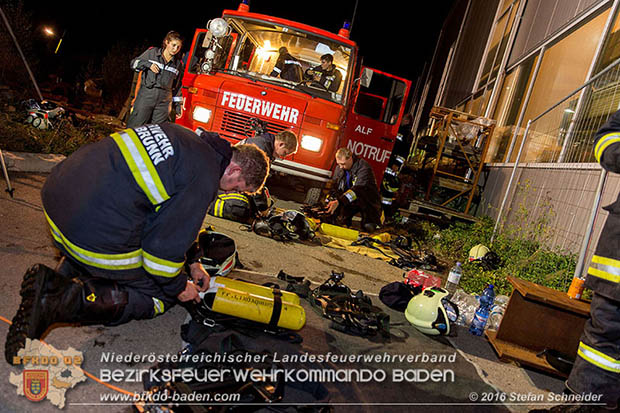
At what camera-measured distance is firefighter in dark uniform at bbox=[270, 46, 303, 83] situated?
657cm

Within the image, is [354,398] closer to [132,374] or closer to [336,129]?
[132,374]

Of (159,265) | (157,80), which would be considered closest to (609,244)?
(159,265)

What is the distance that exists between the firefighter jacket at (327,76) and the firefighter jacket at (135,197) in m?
4.64

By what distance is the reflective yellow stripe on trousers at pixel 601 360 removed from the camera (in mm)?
2449

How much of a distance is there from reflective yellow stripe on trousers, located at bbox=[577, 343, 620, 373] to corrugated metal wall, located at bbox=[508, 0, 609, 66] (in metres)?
6.95

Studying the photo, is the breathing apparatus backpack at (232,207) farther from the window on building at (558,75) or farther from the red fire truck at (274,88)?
the window on building at (558,75)

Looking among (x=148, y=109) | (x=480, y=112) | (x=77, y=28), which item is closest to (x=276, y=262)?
(x=148, y=109)

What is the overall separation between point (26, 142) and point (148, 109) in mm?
1705

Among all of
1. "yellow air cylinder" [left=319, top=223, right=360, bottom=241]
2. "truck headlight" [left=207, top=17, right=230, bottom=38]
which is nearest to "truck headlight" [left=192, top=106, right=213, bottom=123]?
"truck headlight" [left=207, top=17, right=230, bottom=38]

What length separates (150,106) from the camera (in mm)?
6090

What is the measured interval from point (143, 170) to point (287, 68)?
499cm

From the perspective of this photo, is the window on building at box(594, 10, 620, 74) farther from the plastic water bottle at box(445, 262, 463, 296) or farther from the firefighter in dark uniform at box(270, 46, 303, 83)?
the firefighter in dark uniform at box(270, 46, 303, 83)

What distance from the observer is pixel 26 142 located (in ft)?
18.9

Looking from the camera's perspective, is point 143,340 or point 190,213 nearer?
point 190,213
